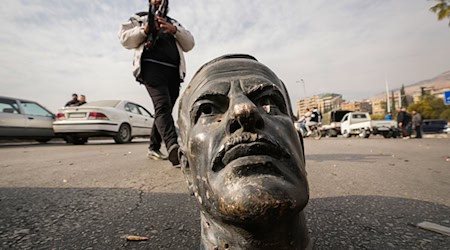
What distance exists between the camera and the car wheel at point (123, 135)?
8133 millimetres

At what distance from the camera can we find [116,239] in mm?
1238

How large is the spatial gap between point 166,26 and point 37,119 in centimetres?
735

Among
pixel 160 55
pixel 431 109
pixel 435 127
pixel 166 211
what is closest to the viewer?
pixel 166 211

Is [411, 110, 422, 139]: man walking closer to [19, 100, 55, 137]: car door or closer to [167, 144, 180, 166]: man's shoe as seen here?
[167, 144, 180, 166]: man's shoe

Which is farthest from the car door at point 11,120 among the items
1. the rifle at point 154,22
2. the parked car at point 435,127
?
the parked car at point 435,127

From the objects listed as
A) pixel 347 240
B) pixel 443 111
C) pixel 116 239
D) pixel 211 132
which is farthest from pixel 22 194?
pixel 443 111

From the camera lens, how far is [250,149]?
2.93ft

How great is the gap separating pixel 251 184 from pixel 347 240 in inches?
26.7

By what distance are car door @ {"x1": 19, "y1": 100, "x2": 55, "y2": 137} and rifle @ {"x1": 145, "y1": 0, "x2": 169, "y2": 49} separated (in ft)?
23.1

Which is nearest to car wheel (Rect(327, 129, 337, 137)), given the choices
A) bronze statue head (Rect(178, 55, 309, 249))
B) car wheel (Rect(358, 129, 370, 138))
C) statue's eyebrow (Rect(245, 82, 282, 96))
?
car wheel (Rect(358, 129, 370, 138))

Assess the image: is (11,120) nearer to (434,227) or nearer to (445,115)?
(434,227)

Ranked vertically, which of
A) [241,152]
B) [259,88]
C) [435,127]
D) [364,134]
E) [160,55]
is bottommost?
[435,127]

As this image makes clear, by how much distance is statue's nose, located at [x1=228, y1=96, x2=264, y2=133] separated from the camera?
91cm

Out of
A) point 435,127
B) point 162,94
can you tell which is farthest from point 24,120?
point 435,127
